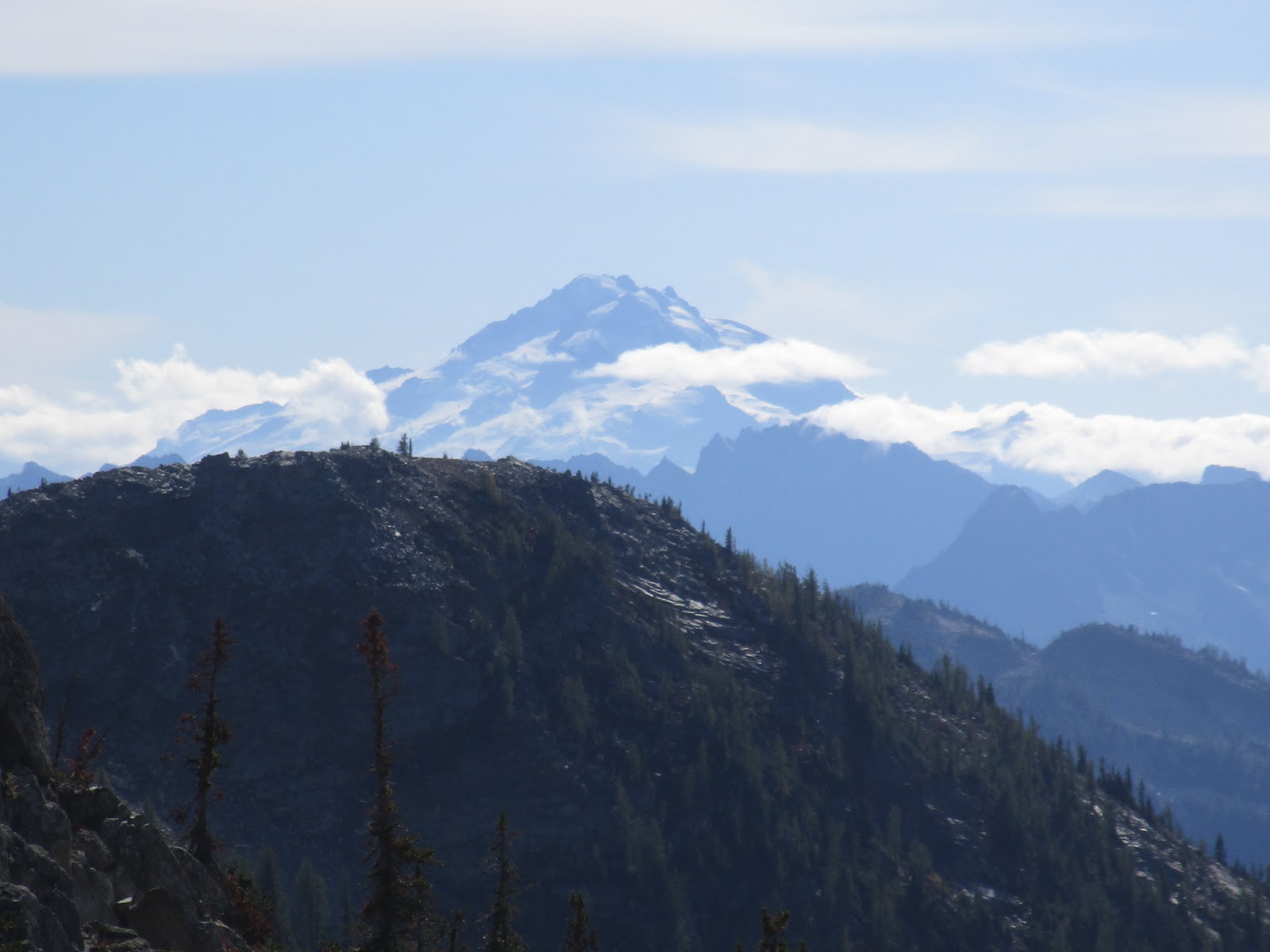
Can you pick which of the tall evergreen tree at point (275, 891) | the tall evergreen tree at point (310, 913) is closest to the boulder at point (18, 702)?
the tall evergreen tree at point (275, 891)

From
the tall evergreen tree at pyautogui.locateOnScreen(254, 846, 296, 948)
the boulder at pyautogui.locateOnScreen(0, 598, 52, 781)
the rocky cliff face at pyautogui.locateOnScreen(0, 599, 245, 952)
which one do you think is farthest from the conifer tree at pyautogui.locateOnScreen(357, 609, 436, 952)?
the tall evergreen tree at pyautogui.locateOnScreen(254, 846, 296, 948)

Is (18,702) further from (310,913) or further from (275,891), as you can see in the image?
(310,913)

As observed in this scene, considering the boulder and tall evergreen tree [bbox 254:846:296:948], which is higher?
the boulder

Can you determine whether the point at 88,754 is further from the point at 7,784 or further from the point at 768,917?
the point at 768,917

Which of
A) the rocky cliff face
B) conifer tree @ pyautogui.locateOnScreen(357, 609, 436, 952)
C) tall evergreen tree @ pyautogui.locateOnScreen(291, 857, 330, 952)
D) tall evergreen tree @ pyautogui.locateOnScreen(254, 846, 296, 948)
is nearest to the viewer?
the rocky cliff face

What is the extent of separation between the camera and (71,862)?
5197 cm

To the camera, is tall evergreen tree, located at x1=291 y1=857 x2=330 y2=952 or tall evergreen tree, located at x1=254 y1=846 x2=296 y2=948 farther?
tall evergreen tree, located at x1=291 y1=857 x2=330 y2=952

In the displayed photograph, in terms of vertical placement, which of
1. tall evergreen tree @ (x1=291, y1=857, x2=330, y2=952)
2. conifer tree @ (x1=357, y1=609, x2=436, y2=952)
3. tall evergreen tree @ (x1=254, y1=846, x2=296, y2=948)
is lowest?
tall evergreen tree @ (x1=291, y1=857, x2=330, y2=952)

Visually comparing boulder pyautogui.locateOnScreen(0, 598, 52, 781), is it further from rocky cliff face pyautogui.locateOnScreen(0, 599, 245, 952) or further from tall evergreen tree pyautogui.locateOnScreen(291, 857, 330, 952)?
tall evergreen tree pyautogui.locateOnScreen(291, 857, 330, 952)

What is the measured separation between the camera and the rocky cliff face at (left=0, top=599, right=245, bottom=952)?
45.0 m

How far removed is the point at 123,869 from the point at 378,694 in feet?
44.6

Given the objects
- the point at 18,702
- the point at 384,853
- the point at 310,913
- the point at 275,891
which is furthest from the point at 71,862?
the point at 310,913

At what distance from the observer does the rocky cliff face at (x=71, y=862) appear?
44969 millimetres

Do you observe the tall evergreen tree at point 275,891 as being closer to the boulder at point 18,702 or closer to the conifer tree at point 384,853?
the conifer tree at point 384,853
